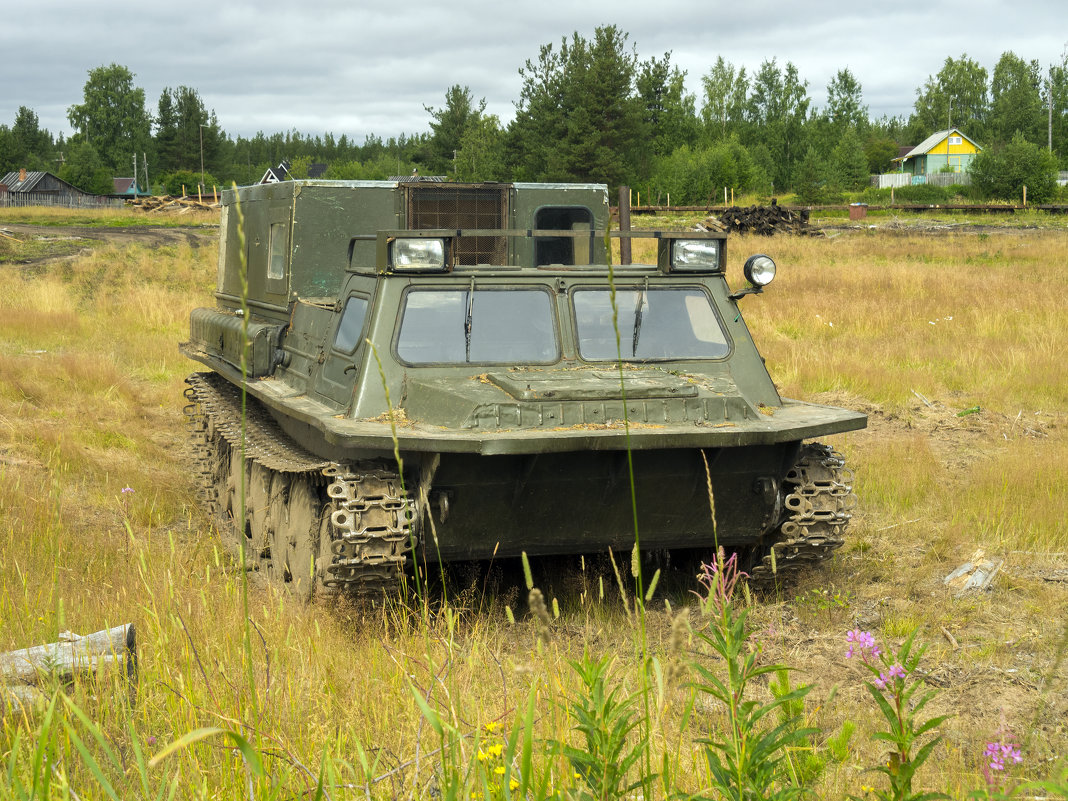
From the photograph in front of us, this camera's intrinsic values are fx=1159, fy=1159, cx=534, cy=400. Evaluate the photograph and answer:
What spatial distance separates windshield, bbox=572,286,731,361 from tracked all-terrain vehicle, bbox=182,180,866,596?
12 millimetres

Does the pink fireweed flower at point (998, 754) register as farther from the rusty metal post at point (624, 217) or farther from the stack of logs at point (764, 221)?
the stack of logs at point (764, 221)

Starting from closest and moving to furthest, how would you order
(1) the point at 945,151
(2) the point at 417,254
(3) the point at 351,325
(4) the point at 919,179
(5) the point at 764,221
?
(2) the point at 417,254
(3) the point at 351,325
(5) the point at 764,221
(4) the point at 919,179
(1) the point at 945,151

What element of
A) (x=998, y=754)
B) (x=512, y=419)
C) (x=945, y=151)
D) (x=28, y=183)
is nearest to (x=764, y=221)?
(x=512, y=419)

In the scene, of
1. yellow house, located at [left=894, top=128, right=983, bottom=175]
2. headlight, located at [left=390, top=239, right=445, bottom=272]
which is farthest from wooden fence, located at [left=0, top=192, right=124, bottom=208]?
headlight, located at [left=390, top=239, right=445, bottom=272]

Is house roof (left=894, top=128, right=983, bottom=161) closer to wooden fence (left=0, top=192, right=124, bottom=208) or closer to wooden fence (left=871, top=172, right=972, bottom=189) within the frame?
wooden fence (left=871, top=172, right=972, bottom=189)

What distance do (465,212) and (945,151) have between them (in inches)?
3120

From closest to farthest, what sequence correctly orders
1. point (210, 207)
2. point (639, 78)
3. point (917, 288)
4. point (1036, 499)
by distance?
1. point (1036, 499)
2. point (917, 288)
3. point (210, 207)
4. point (639, 78)

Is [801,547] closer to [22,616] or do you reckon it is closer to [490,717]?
[490,717]

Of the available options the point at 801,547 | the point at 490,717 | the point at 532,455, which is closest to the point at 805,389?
the point at 801,547

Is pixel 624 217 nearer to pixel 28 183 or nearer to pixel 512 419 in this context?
pixel 512 419

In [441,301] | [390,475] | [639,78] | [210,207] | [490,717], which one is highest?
[639,78]

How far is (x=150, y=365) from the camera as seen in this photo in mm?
14773

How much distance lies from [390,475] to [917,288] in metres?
15.9

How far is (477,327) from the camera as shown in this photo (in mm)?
6352
